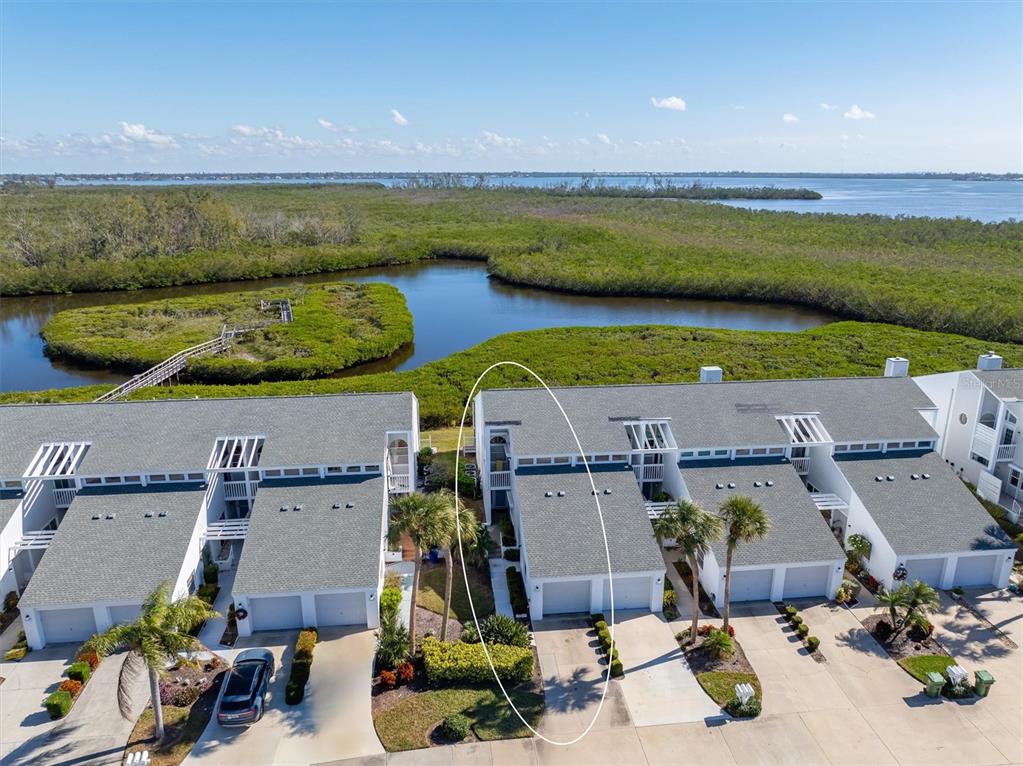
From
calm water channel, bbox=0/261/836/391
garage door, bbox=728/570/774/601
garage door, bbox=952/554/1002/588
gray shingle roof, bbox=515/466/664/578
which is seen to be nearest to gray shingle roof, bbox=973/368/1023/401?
garage door, bbox=952/554/1002/588

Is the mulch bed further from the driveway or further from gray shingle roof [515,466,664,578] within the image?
the driveway

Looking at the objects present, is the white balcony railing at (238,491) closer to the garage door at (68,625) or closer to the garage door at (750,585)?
the garage door at (68,625)

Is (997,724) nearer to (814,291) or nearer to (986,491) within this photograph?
(986,491)

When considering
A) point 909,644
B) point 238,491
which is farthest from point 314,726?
point 909,644

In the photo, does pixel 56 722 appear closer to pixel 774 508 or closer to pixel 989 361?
pixel 774 508

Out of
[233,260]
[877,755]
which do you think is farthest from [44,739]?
[233,260]
